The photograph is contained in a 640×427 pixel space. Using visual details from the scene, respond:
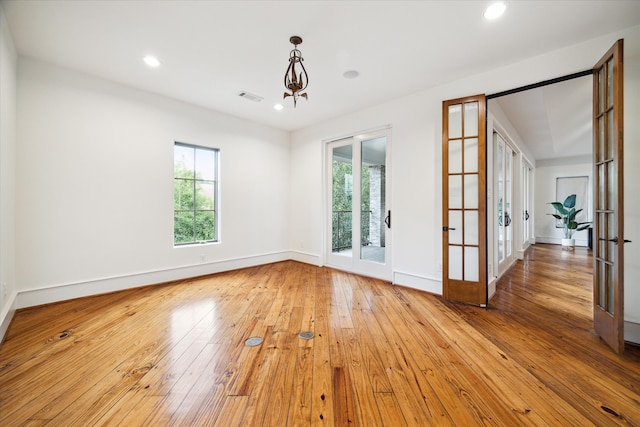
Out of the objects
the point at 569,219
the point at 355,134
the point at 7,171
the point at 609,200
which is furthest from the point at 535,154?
the point at 7,171

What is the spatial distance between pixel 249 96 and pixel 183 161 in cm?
160

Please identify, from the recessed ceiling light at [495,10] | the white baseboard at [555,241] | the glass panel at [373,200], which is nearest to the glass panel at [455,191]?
the glass panel at [373,200]

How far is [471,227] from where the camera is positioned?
132 inches

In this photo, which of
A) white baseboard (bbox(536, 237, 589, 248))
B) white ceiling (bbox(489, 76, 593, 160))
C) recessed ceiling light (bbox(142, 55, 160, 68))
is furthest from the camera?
white baseboard (bbox(536, 237, 589, 248))

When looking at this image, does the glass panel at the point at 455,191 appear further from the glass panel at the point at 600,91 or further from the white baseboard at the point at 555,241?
the white baseboard at the point at 555,241

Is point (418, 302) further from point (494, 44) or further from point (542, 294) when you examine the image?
point (494, 44)

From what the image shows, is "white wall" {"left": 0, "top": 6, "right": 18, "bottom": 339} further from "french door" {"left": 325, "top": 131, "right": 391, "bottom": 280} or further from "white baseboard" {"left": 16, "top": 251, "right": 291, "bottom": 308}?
"french door" {"left": 325, "top": 131, "right": 391, "bottom": 280}

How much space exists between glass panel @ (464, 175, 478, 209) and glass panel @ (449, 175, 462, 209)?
7 centimetres

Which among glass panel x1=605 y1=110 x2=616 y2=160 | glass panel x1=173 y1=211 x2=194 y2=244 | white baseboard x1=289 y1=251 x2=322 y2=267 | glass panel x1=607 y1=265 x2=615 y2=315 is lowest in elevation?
white baseboard x1=289 y1=251 x2=322 y2=267

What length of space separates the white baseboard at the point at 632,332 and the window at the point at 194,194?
5367 mm

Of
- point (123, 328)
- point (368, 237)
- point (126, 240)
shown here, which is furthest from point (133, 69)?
point (368, 237)

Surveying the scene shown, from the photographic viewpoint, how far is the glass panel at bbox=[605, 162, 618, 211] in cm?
222

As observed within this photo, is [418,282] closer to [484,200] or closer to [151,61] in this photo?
[484,200]

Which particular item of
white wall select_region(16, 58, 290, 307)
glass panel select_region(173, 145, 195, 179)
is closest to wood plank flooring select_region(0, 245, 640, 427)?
white wall select_region(16, 58, 290, 307)
